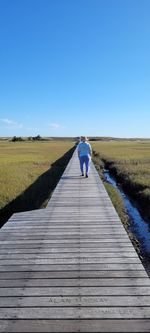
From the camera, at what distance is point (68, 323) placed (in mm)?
3959

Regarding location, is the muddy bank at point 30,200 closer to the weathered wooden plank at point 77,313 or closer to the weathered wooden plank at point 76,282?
the weathered wooden plank at point 76,282

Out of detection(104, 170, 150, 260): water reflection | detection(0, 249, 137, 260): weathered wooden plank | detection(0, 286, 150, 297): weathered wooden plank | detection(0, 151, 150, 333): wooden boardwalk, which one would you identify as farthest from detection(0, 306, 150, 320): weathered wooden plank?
detection(104, 170, 150, 260): water reflection

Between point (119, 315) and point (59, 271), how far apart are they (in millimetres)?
1481

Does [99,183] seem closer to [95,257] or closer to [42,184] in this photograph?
[42,184]

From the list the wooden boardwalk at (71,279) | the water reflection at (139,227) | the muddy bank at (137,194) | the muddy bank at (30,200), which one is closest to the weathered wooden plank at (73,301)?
the wooden boardwalk at (71,279)

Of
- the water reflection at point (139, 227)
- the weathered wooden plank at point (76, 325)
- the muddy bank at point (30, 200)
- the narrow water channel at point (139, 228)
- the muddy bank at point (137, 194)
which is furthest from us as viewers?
the muddy bank at point (137, 194)

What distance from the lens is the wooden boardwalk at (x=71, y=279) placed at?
4.02 meters

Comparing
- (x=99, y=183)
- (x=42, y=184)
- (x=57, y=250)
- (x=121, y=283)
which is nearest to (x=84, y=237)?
(x=57, y=250)

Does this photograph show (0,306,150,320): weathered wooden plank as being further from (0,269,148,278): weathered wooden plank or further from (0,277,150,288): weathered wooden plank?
(0,269,148,278): weathered wooden plank

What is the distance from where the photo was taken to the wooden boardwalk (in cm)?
402

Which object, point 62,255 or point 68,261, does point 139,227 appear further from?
point 68,261

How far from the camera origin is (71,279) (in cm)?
512

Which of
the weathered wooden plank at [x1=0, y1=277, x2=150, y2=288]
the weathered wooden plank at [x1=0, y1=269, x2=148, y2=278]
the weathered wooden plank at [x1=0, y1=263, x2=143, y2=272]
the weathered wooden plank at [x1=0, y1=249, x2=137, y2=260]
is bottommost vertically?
the weathered wooden plank at [x1=0, y1=249, x2=137, y2=260]

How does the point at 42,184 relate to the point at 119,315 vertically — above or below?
below
